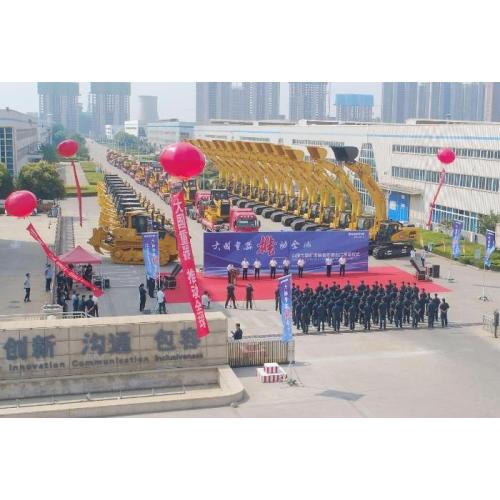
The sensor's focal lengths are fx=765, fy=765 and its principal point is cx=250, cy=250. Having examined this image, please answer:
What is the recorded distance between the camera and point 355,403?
10.5m

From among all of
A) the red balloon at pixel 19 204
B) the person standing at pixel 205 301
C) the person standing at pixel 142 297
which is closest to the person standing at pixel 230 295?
the person standing at pixel 205 301

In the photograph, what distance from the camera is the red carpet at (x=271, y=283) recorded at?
57.5ft

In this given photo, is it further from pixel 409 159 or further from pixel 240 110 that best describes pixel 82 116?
pixel 409 159

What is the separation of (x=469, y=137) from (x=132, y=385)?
63.2ft

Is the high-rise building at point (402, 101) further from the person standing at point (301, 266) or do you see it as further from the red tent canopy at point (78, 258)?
the red tent canopy at point (78, 258)

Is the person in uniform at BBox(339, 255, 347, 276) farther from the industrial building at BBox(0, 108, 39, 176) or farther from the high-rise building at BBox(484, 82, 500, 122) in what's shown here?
the high-rise building at BBox(484, 82, 500, 122)

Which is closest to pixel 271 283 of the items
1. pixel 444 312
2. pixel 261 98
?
pixel 444 312

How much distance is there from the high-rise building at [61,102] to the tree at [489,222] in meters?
163

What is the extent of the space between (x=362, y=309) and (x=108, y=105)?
17869cm

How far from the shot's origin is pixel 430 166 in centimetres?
2933

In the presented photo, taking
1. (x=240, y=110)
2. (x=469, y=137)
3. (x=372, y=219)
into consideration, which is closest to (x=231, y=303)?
(x=372, y=219)

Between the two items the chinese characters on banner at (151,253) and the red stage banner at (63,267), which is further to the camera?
the chinese characters on banner at (151,253)

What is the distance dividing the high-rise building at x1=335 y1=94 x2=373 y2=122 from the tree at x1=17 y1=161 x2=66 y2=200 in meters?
101

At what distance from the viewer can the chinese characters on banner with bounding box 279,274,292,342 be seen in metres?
12.2
